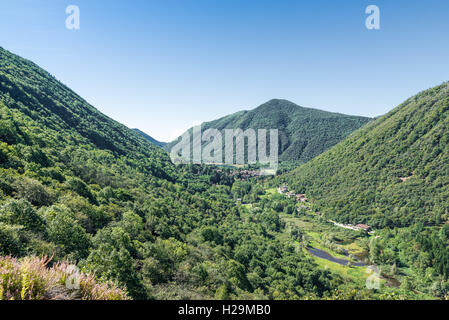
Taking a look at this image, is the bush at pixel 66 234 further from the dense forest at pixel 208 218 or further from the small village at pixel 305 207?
the small village at pixel 305 207

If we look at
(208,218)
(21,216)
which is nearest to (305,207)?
(208,218)

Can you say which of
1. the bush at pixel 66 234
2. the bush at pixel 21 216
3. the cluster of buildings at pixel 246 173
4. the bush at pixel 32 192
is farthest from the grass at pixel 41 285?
the cluster of buildings at pixel 246 173

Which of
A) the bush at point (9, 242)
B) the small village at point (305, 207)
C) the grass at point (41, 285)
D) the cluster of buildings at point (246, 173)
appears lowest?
the small village at point (305, 207)

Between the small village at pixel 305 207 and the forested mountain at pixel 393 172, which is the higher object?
the forested mountain at pixel 393 172

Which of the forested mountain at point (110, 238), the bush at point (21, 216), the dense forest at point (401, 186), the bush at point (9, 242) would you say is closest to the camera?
the bush at point (9, 242)

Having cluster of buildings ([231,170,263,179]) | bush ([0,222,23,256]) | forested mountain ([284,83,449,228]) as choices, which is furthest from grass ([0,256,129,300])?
cluster of buildings ([231,170,263,179])

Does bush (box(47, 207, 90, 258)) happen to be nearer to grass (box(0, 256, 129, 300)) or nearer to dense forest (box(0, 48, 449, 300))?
dense forest (box(0, 48, 449, 300))

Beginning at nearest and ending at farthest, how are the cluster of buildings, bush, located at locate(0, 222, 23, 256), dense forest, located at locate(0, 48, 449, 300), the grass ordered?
the grass
bush, located at locate(0, 222, 23, 256)
dense forest, located at locate(0, 48, 449, 300)
the cluster of buildings

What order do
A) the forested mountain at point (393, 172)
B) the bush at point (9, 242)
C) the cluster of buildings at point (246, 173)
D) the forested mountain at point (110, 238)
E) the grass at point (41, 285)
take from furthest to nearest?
the cluster of buildings at point (246, 173)
the forested mountain at point (393, 172)
the forested mountain at point (110, 238)
the bush at point (9, 242)
the grass at point (41, 285)

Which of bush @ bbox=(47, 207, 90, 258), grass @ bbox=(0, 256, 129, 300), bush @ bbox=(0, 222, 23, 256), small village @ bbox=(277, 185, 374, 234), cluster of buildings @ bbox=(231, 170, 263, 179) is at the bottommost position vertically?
small village @ bbox=(277, 185, 374, 234)

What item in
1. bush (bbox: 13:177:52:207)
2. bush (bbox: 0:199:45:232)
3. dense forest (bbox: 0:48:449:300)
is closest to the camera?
bush (bbox: 0:199:45:232)
